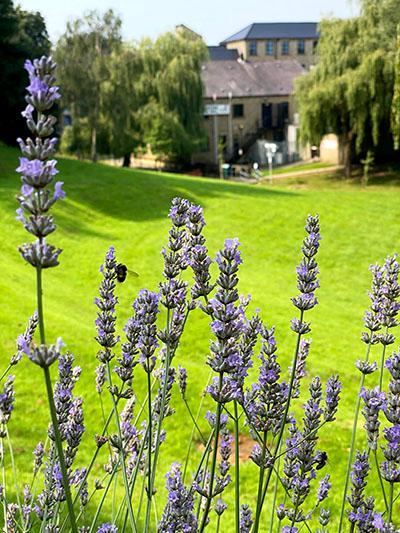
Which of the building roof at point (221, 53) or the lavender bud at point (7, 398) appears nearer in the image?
the lavender bud at point (7, 398)

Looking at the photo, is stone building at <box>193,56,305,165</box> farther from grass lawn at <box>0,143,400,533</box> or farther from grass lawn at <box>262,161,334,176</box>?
grass lawn at <box>0,143,400,533</box>

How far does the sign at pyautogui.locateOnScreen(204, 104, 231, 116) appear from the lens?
147 ft

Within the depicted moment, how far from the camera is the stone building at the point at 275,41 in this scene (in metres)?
64.4

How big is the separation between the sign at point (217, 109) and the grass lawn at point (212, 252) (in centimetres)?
2169

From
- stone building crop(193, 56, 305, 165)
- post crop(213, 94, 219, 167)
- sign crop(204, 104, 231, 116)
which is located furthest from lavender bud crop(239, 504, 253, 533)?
sign crop(204, 104, 231, 116)

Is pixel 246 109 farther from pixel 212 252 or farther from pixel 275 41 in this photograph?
pixel 212 252

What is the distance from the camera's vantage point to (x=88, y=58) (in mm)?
26844

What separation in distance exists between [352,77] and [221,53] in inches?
1543

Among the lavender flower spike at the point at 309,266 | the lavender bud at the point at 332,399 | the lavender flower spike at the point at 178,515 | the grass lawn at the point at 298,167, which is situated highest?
the lavender flower spike at the point at 309,266

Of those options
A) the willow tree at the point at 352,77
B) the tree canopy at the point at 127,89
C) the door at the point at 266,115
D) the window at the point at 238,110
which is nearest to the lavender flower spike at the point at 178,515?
the willow tree at the point at 352,77

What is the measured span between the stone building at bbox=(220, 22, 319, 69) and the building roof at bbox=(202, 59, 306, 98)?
51.5ft

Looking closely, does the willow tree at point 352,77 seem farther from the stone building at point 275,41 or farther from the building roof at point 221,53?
the stone building at point 275,41

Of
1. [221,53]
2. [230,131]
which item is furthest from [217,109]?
[221,53]

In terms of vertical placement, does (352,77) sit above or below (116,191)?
above
